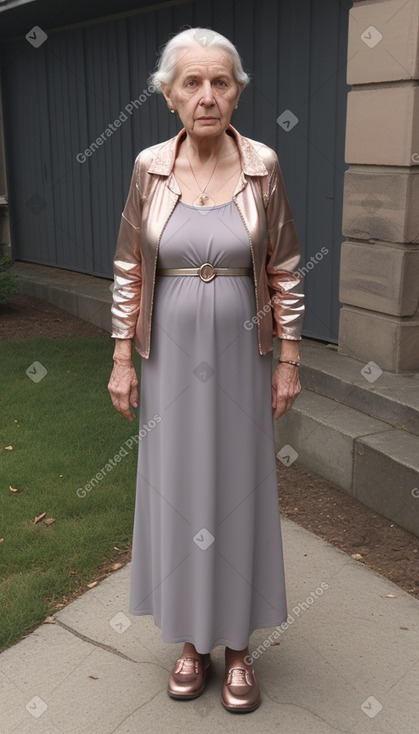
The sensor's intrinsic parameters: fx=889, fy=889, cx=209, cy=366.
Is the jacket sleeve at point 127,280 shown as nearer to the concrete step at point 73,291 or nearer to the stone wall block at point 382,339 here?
the stone wall block at point 382,339

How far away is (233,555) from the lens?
3.19 metres

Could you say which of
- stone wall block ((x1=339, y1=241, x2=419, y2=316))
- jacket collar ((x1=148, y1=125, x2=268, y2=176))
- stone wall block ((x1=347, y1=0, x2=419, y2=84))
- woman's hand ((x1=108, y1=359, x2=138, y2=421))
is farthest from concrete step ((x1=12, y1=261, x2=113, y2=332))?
jacket collar ((x1=148, y1=125, x2=268, y2=176))

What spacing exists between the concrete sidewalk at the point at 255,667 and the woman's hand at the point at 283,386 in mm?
1089

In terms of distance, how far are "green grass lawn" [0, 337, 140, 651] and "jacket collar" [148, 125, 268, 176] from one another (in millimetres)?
2072

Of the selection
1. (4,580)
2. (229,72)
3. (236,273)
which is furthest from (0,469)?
(229,72)

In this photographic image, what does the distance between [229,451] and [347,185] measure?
339cm

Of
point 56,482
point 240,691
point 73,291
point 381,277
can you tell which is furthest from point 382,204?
point 73,291

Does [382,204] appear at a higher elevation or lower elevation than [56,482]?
higher

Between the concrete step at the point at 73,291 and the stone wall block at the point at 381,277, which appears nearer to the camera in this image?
the stone wall block at the point at 381,277

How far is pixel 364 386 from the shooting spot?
5598mm

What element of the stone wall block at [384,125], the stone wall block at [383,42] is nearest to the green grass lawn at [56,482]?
the stone wall block at [384,125]

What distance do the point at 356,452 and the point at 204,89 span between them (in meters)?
2.78

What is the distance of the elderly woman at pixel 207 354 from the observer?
2.95 meters

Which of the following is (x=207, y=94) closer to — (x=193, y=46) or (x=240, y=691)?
(x=193, y=46)
